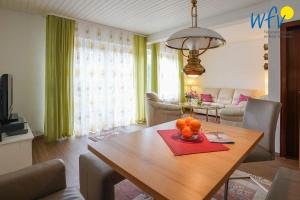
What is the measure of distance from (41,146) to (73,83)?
131 centimetres

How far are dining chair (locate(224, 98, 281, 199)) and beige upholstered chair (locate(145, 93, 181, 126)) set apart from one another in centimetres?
201

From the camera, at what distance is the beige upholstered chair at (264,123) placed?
1.73 m

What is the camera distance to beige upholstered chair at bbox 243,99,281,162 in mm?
1731

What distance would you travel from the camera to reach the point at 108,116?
4.30 m

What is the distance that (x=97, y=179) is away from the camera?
1.41 m

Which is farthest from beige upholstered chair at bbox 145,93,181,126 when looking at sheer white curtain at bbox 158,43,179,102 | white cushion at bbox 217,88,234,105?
white cushion at bbox 217,88,234,105

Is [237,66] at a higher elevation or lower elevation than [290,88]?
higher

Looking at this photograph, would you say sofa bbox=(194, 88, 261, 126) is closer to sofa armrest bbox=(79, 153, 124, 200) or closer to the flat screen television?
sofa armrest bbox=(79, 153, 124, 200)

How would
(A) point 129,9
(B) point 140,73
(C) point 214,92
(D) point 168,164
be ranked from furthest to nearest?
(C) point 214,92 → (B) point 140,73 → (A) point 129,9 → (D) point 168,164

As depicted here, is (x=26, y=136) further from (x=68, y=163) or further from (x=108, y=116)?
(x=108, y=116)

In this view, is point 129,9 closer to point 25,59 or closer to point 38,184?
point 25,59

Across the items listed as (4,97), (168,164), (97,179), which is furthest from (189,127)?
(4,97)

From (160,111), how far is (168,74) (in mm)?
1974

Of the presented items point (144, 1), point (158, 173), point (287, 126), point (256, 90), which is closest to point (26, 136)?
point (158, 173)
